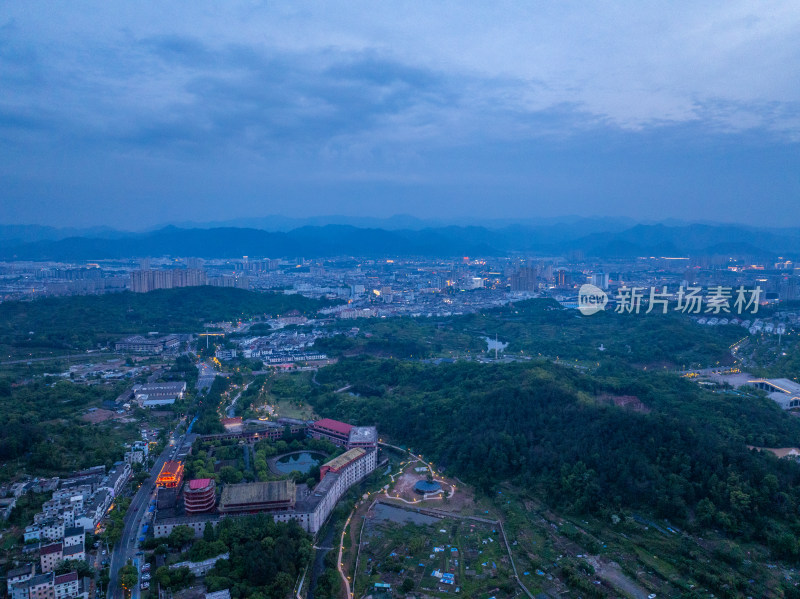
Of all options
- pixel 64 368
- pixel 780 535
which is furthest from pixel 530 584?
pixel 64 368

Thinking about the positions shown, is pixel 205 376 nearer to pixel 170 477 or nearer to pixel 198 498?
pixel 170 477

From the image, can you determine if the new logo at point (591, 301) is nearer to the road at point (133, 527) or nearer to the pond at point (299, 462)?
the pond at point (299, 462)

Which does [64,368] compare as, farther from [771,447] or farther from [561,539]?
[771,447]

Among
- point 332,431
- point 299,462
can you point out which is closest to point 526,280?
point 332,431

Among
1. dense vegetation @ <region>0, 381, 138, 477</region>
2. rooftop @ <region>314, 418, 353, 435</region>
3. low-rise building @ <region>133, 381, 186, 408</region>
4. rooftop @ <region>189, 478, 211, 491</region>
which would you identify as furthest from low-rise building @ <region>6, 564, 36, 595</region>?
low-rise building @ <region>133, 381, 186, 408</region>

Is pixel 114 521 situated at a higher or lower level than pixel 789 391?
lower

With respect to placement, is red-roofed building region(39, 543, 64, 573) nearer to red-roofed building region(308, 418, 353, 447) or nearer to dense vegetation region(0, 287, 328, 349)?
red-roofed building region(308, 418, 353, 447)
